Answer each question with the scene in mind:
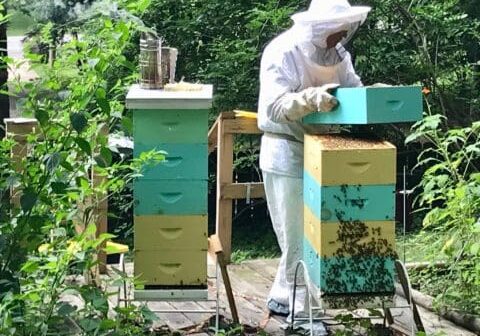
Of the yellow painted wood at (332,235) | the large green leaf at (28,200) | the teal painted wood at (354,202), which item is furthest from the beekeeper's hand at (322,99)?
the large green leaf at (28,200)

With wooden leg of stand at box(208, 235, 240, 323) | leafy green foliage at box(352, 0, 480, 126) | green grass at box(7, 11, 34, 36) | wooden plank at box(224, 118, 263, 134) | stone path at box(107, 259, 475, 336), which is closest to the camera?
wooden leg of stand at box(208, 235, 240, 323)

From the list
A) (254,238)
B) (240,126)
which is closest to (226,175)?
(240,126)

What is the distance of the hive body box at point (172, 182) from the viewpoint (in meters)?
3.74

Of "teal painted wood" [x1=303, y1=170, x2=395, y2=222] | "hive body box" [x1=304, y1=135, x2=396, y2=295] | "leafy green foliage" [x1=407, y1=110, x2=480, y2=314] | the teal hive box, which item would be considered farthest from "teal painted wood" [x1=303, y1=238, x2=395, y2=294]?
"leafy green foliage" [x1=407, y1=110, x2=480, y2=314]

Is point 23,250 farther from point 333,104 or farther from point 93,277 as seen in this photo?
point 333,104

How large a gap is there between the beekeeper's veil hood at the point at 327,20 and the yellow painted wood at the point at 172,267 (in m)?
1.16

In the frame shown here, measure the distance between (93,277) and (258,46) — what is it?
2940 millimetres

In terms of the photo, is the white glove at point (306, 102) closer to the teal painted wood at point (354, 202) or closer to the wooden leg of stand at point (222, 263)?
the teal painted wood at point (354, 202)

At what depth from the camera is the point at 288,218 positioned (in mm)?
4129

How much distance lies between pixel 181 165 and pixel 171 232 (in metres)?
0.32

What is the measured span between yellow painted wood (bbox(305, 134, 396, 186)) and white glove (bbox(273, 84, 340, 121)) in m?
0.18

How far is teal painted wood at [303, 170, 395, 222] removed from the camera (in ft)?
10.8

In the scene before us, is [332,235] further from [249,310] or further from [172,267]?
[249,310]

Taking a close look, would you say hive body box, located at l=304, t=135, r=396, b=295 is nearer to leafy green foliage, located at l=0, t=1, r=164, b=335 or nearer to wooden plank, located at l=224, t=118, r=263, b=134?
leafy green foliage, located at l=0, t=1, r=164, b=335
